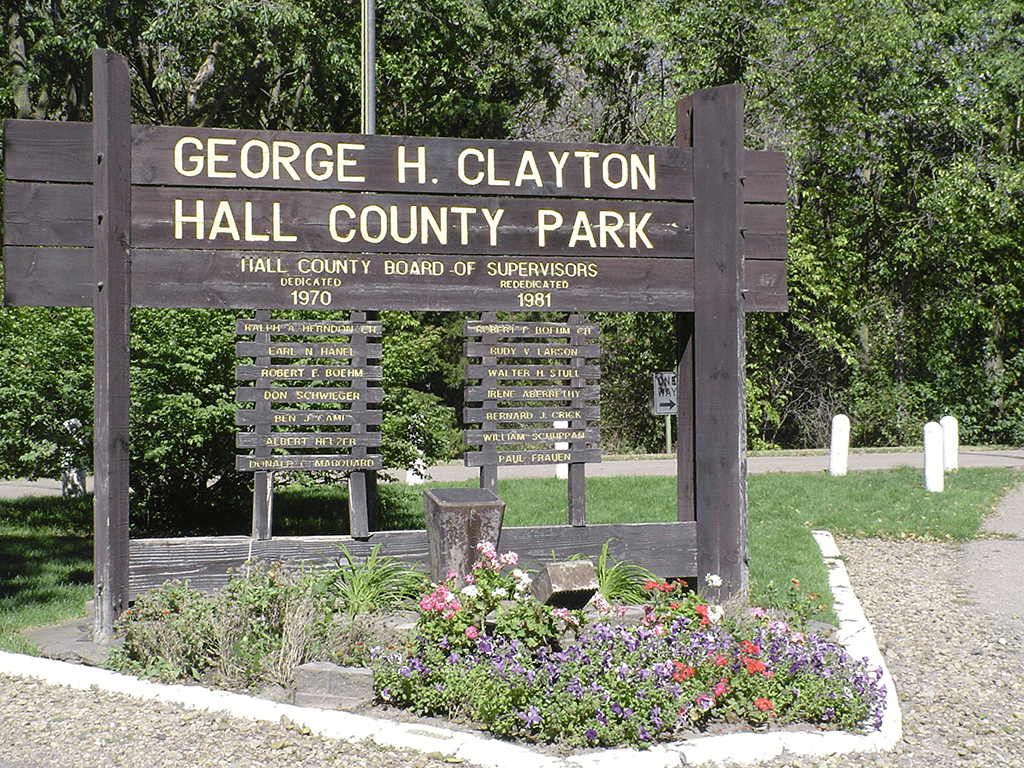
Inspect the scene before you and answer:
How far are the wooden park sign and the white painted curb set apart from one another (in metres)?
1.08

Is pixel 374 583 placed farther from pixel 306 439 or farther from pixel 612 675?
pixel 612 675

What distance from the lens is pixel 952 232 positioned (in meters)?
24.4

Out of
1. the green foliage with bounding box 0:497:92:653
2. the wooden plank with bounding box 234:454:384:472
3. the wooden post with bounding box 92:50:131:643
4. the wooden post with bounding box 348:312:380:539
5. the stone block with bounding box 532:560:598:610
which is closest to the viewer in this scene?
the stone block with bounding box 532:560:598:610

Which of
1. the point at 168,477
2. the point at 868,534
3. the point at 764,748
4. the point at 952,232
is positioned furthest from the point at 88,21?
the point at 952,232

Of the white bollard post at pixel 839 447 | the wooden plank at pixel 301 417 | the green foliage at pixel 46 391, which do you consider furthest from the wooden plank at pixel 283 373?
the white bollard post at pixel 839 447

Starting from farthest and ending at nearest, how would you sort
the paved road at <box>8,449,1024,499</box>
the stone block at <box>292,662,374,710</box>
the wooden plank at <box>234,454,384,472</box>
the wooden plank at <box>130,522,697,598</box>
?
the paved road at <box>8,449,1024,499</box>, the wooden plank at <box>234,454,384,472</box>, the wooden plank at <box>130,522,697,598</box>, the stone block at <box>292,662,374,710</box>

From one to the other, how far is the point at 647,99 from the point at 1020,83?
8.82 metres

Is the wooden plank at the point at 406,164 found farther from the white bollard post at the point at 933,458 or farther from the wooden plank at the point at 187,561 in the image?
the white bollard post at the point at 933,458

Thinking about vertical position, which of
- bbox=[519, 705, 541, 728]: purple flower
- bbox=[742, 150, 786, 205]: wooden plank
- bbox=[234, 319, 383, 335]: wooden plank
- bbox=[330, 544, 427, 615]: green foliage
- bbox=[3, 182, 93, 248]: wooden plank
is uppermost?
bbox=[742, 150, 786, 205]: wooden plank

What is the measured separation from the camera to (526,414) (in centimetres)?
652

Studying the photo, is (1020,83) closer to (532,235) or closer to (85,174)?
(532,235)

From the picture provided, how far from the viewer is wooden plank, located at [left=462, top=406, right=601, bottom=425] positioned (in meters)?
6.50

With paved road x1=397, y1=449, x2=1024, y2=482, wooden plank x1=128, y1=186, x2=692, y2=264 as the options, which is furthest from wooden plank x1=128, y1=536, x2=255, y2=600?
paved road x1=397, y1=449, x2=1024, y2=482

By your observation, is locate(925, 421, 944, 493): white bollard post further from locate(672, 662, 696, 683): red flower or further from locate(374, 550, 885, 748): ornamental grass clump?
locate(672, 662, 696, 683): red flower
